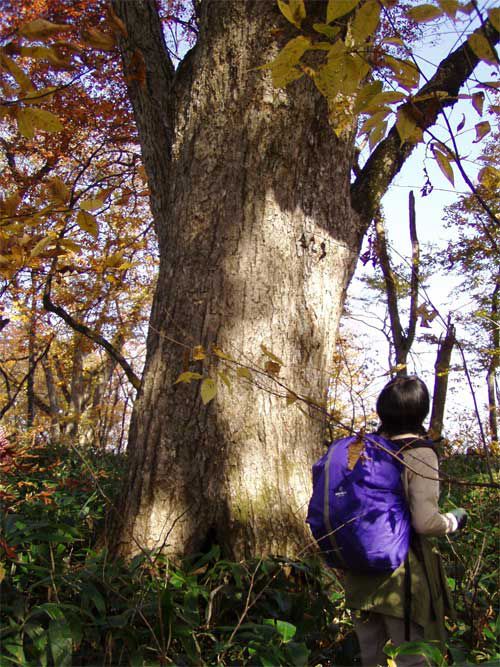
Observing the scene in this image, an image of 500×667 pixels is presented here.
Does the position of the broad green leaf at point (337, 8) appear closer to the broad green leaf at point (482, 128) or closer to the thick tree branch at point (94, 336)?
the broad green leaf at point (482, 128)

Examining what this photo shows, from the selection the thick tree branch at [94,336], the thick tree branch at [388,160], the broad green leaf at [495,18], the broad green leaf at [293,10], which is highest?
the thick tree branch at [388,160]

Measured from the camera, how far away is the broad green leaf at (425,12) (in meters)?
1.32

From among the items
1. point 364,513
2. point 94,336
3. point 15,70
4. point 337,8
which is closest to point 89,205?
point 15,70

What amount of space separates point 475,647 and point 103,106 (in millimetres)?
9252

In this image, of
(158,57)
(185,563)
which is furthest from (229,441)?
(158,57)

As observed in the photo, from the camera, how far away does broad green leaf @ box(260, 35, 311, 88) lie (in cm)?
127

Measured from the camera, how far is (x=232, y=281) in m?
2.98

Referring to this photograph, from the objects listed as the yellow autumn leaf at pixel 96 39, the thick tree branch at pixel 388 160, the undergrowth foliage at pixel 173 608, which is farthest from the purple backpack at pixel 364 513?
the thick tree branch at pixel 388 160

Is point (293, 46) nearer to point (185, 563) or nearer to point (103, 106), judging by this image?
point (185, 563)

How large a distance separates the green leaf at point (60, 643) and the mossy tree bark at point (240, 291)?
2.34ft

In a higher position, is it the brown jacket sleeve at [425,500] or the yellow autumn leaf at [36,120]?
the yellow autumn leaf at [36,120]

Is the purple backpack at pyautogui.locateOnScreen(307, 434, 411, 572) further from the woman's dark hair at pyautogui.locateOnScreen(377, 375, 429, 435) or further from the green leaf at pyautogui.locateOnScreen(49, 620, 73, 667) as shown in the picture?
the green leaf at pyautogui.locateOnScreen(49, 620, 73, 667)

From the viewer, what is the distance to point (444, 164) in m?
1.52

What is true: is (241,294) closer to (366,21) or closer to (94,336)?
(366,21)
